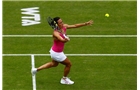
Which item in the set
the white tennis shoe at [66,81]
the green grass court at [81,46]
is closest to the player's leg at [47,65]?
the green grass court at [81,46]

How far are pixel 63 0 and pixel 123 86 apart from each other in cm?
771

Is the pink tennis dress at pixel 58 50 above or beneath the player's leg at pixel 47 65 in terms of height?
above

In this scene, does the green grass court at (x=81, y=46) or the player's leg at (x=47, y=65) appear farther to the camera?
the green grass court at (x=81, y=46)

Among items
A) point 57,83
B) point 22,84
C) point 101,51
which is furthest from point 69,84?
point 101,51

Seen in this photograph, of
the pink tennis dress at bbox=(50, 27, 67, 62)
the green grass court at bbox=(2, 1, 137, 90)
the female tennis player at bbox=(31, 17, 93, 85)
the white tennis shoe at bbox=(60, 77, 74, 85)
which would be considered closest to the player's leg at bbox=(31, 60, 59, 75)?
the female tennis player at bbox=(31, 17, 93, 85)

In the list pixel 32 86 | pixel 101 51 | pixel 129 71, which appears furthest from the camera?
pixel 101 51

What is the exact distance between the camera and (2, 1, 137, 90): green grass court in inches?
537

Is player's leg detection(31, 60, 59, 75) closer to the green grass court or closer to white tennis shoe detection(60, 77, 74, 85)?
the green grass court

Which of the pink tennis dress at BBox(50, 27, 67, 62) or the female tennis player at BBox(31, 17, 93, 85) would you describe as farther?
the pink tennis dress at BBox(50, 27, 67, 62)

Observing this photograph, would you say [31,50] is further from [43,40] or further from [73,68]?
[73,68]

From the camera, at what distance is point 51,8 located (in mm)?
19375

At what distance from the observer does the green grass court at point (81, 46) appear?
13.6 metres

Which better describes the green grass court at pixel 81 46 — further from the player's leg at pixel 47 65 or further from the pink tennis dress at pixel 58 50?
the pink tennis dress at pixel 58 50

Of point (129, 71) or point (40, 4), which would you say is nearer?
point (129, 71)
